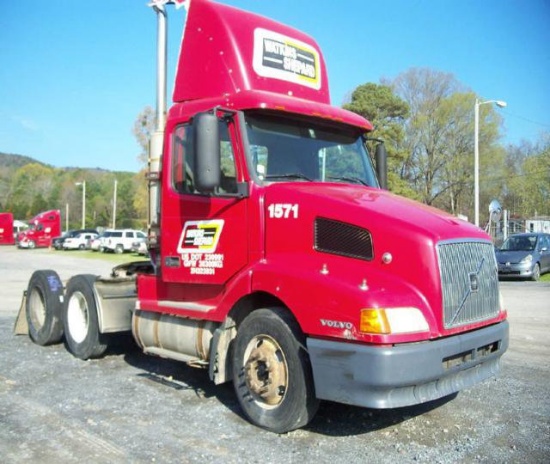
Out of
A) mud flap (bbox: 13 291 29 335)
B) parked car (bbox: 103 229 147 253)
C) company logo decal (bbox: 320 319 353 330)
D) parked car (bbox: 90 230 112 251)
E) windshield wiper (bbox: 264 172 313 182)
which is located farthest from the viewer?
parked car (bbox: 90 230 112 251)

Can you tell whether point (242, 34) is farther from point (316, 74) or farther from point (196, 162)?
point (196, 162)

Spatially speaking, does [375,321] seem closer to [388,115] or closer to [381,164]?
[381,164]

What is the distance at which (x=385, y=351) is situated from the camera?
13.3ft

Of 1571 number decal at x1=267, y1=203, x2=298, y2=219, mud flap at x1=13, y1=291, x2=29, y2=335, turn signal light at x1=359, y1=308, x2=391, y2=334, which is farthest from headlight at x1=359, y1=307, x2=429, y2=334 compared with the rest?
mud flap at x1=13, y1=291, x2=29, y2=335

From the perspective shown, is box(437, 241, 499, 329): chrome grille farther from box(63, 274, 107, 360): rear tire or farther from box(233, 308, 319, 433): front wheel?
box(63, 274, 107, 360): rear tire

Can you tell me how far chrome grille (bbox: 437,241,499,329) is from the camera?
174 inches

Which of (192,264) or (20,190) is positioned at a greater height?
(20,190)

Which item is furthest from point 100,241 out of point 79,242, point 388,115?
point 388,115

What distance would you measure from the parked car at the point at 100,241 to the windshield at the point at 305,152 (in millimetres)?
39421

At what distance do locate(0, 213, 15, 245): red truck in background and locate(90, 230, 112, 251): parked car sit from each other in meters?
13.6

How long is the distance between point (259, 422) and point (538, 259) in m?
16.7

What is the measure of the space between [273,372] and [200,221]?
1.76 m

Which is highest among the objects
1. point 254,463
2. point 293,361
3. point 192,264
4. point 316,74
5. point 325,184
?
point 316,74

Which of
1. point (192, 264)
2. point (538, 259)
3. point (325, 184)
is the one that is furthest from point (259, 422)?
point (538, 259)
